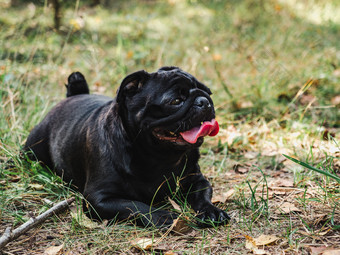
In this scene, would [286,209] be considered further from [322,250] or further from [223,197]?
[322,250]

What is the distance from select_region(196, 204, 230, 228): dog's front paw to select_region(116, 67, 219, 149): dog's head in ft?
1.49

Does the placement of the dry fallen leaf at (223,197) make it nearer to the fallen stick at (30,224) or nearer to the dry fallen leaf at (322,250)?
the dry fallen leaf at (322,250)

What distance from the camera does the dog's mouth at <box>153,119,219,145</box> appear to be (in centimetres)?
247

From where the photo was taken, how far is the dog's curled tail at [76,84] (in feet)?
12.7

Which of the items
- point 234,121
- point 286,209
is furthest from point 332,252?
point 234,121

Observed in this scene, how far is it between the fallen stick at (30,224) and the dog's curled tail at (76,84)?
144 centimetres

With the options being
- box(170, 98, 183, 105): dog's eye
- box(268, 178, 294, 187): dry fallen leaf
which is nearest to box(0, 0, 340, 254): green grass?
box(268, 178, 294, 187): dry fallen leaf

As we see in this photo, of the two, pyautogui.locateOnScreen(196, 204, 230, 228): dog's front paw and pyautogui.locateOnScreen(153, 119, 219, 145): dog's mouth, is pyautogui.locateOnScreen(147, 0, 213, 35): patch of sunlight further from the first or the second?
pyautogui.locateOnScreen(196, 204, 230, 228): dog's front paw

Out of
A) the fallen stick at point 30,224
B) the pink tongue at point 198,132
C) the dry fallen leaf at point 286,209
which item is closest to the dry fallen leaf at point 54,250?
the fallen stick at point 30,224

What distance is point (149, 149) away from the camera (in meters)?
2.62

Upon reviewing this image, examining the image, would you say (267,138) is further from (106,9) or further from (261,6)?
(106,9)

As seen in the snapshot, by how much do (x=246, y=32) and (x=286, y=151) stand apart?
4992mm

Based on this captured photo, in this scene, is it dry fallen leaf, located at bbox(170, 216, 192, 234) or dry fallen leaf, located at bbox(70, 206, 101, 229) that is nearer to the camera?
dry fallen leaf, located at bbox(170, 216, 192, 234)

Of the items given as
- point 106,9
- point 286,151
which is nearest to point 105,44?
point 106,9
